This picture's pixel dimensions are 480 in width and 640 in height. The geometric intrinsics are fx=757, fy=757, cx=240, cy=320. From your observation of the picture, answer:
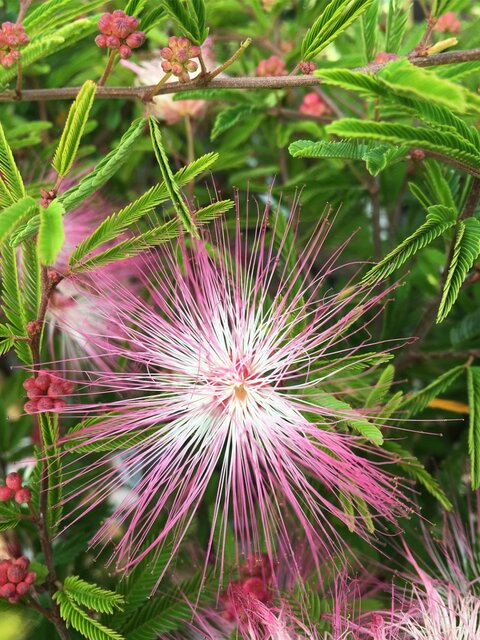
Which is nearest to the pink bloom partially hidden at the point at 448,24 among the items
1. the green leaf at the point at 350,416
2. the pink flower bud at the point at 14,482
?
the green leaf at the point at 350,416

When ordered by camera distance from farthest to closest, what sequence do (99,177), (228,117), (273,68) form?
1. (273,68)
2. (228,117)
3. (99,177)

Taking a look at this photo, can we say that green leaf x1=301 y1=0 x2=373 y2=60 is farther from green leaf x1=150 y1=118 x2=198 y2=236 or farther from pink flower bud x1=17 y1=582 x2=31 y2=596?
pink flower bud x1=17 y1=582 x2=31 y2=596

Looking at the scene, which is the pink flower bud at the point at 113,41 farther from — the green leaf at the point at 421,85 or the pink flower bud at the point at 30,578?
the pink flower bud at the point at 30,578

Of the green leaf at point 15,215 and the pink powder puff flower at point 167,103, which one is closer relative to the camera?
the green leaf at point 15,215

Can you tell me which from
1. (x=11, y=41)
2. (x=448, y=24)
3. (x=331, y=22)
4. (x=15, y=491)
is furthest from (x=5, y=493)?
(x=448, y=24)

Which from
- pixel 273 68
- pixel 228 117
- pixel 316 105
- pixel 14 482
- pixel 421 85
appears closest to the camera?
pixel 421 85

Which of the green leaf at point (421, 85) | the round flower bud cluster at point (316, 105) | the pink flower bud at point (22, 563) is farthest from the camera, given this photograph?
the round flower bud cluster at point (316, 105)

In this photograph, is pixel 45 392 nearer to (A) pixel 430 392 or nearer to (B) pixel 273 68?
(A) pixel 430 392
